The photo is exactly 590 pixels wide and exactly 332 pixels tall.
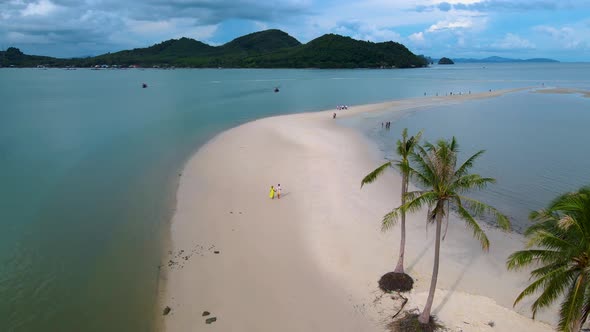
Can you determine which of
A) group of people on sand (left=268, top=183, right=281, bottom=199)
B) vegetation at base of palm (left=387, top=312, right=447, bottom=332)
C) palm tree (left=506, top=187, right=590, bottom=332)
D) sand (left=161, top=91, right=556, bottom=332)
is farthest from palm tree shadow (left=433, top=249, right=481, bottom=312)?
group of people on sand (left=268, top=183, right=281, bottom=199)

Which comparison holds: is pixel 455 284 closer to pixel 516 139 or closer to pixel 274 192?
pixel 274 192

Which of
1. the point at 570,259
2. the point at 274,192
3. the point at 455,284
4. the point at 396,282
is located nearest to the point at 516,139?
the point at 274,192

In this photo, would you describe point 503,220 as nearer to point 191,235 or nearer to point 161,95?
point 191,235

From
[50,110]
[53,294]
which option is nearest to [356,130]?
[53,294]

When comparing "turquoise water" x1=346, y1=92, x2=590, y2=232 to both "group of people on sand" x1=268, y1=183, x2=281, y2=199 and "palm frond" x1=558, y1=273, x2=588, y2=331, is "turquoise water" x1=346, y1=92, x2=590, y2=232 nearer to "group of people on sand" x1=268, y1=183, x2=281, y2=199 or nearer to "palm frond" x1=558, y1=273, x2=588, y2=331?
"group of people on sand" x1=268, y1=183, x2=281, y2=199

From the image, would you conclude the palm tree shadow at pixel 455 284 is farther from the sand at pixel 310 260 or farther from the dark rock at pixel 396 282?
the dark rock at pixel 396 282
